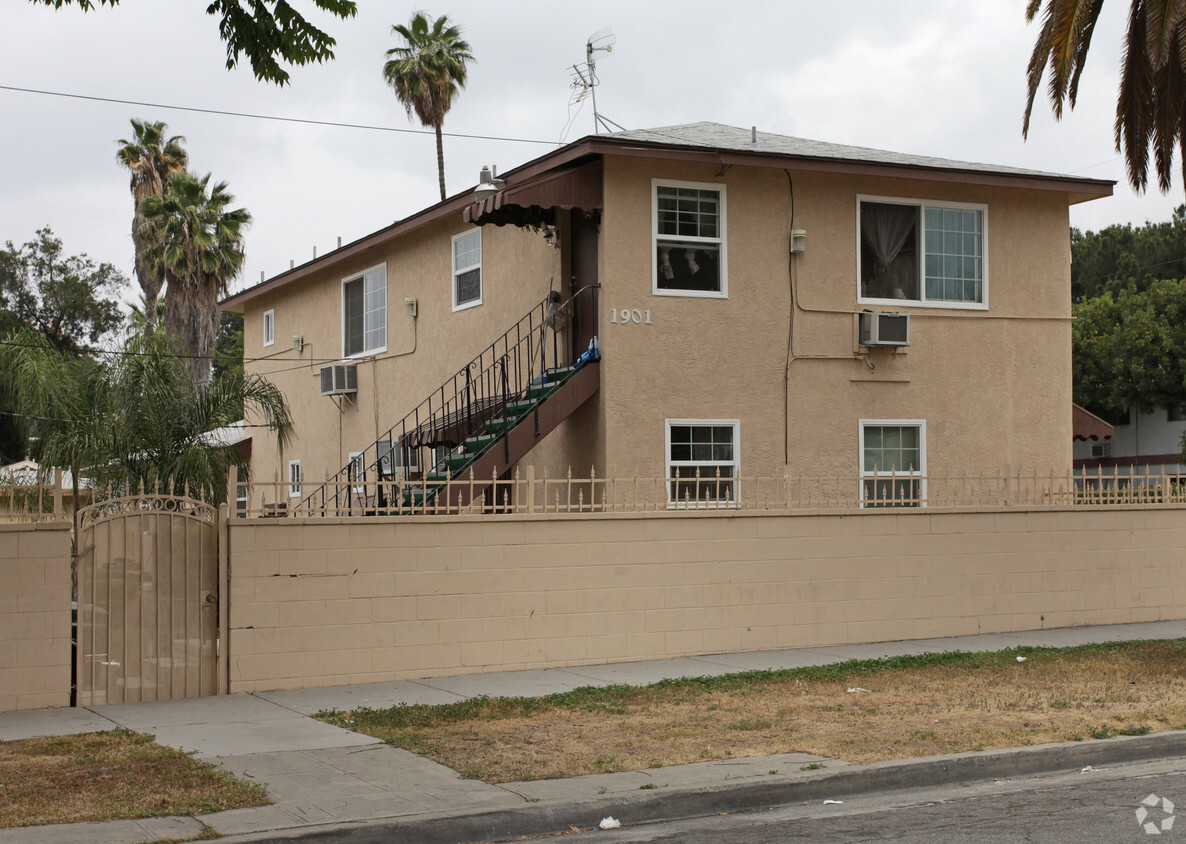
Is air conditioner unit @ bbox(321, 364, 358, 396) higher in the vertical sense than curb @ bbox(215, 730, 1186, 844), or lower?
higher

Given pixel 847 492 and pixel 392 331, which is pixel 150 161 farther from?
pixel 847 492

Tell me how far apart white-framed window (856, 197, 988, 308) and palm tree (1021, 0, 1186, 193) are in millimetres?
3008

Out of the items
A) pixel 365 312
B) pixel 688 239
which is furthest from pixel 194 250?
pixel 688 239

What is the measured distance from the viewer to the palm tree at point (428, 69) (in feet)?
127

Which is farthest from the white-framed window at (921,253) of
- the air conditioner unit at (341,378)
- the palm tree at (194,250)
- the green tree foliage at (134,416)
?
the palm tree at (194,250)

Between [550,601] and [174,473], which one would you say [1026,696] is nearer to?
[550,601]

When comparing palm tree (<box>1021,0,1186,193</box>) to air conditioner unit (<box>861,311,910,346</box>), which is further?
air conditioner unit (<box>861,311,910,346</box>)

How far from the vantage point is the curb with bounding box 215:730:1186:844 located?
21.9ft

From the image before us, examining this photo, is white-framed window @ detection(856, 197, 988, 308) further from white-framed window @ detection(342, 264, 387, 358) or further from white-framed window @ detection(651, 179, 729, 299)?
white-framed window @ detection(342, 264, 387, 358)

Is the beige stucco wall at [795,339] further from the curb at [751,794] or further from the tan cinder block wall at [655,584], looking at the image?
the curb at [751,794]

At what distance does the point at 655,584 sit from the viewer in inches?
496

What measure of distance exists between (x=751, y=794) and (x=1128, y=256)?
48.1m

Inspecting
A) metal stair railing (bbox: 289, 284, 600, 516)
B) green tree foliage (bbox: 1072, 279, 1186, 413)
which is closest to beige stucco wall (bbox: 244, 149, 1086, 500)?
metal stair railing (bbox: 289, 284, 600, 516)

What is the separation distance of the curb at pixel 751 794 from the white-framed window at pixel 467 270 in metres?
11.3
